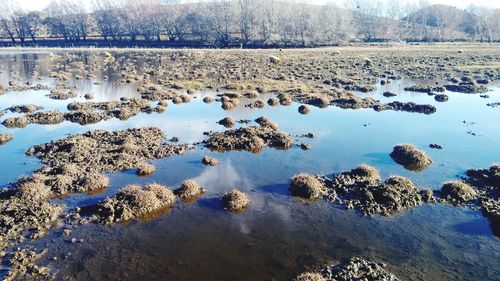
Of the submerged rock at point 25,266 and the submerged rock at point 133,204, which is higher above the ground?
the submerged rock at point 133,204

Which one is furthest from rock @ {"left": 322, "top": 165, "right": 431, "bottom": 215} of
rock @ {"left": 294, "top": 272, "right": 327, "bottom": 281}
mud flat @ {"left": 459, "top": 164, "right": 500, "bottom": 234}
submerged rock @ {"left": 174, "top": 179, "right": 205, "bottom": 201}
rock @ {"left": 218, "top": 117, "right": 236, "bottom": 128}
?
rock @ {"left": 218, "top": 117, "right": 236, "bottom": 128}

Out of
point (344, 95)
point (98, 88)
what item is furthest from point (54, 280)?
point (98, 88)

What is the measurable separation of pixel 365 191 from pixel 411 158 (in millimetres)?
8811

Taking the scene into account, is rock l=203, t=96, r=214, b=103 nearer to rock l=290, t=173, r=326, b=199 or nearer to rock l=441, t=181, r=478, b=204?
rock l=290, t=173, r=326, b=199

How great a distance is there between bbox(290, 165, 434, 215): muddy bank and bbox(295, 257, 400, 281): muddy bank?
19.7ft

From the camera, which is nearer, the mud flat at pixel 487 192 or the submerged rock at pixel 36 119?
the mud flat at pixel 487 192

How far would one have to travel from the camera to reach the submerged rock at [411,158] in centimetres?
3306

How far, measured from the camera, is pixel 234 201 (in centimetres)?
2545

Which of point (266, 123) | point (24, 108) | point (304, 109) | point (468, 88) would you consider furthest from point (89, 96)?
point (468, 88)

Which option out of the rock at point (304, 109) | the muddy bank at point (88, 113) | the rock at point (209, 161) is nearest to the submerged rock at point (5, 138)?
the muddy bank at point (88, 113)

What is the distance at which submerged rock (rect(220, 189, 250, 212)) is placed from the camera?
83.0 ft

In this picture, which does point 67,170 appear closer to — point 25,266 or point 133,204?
point 133,204

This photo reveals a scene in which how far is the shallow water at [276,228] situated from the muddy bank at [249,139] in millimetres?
1261

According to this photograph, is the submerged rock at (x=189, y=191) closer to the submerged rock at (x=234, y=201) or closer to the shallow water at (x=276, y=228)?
the shallow water at (x=276, y=228)
